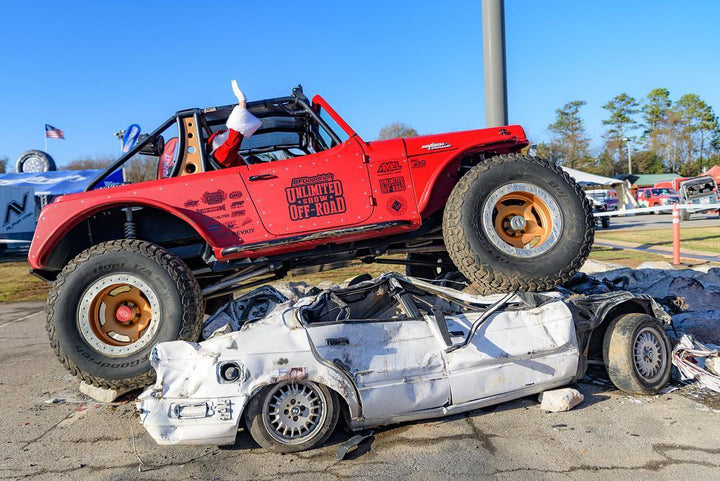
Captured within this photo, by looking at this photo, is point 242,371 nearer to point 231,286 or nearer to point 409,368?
point 409,368

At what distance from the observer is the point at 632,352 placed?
404cm

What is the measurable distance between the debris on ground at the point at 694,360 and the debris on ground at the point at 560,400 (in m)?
0.98

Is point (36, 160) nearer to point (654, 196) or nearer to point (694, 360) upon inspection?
point (694, 360)

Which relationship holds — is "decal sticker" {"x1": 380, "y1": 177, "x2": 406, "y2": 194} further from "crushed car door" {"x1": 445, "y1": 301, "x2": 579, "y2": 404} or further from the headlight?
the headlight

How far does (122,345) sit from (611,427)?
3688 mm

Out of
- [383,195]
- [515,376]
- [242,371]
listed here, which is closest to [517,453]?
[515,376]

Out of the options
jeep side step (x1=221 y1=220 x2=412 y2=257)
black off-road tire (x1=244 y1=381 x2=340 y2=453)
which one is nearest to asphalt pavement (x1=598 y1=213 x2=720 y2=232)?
jeep side step (x1=221 y1=220 x2=412 y2=257)

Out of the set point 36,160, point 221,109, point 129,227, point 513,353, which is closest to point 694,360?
point 513,353

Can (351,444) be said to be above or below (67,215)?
below

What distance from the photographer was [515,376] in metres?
3.70

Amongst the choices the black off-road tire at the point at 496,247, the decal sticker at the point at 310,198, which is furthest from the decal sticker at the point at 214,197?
the black off-road tire at the point at 496,247

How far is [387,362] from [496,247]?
158 cm

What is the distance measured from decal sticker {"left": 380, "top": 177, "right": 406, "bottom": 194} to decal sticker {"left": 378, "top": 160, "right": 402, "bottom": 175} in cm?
6

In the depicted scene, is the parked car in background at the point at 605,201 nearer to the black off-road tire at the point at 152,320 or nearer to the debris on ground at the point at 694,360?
the debris on ground at the point at 694,360
